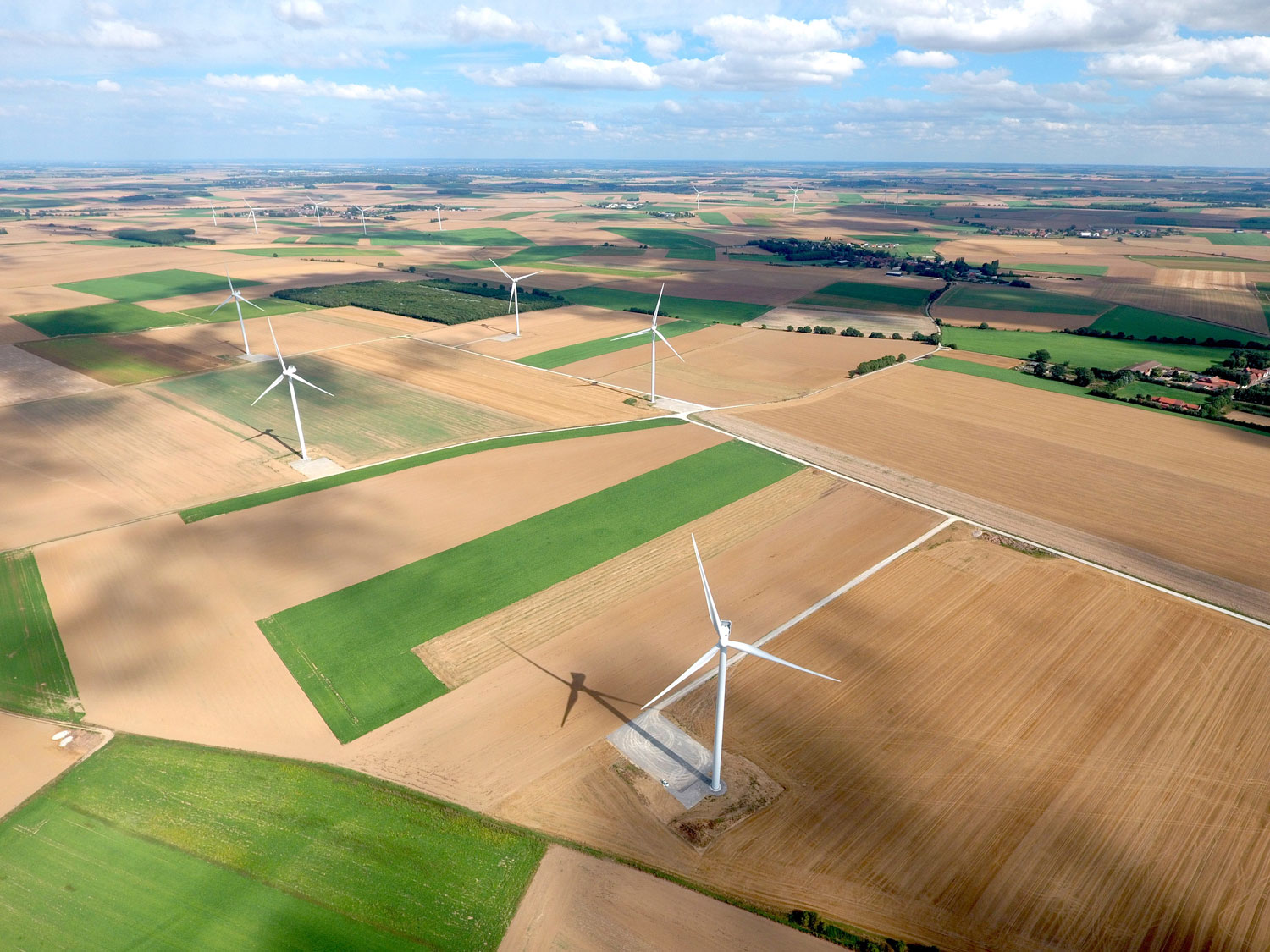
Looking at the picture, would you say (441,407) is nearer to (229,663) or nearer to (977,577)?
(229,663)

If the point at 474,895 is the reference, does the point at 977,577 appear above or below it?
above

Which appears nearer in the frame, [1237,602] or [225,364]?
[1237,602]

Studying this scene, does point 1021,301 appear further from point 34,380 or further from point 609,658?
point 34,380

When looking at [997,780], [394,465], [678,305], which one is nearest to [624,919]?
[997,780]

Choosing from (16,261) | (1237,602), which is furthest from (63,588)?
(16,261)

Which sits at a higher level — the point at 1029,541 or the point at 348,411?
the point at 348,411

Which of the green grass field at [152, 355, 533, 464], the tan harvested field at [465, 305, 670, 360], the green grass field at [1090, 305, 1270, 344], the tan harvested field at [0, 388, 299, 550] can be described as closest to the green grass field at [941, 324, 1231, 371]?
the green grass field at [1090, 305, 1270, 344]

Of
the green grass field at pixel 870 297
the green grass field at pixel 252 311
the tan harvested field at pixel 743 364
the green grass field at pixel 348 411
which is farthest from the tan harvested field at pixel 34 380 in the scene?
the green grass field at pixel 870 297

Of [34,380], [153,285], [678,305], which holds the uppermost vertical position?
[153,285]
